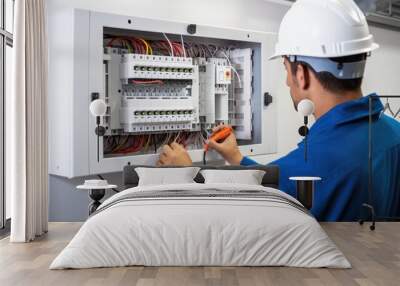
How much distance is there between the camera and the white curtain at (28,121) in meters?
4.29

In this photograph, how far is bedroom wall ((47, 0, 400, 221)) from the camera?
518 cm

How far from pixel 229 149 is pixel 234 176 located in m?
0.65

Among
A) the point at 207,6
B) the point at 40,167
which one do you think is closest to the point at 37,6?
the point at 40,167

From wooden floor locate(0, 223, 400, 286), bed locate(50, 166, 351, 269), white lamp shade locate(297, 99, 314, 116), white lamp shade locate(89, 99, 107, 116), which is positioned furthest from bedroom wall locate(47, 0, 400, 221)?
bed locate(50, 166, 351, 269)

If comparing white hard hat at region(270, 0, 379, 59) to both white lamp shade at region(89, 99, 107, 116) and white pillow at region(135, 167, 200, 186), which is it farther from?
white lamp shade at region(89, 99, 107, 116)

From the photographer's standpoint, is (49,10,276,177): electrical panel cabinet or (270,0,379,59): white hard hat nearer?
(49,10,276,177): electrical panel cabinet

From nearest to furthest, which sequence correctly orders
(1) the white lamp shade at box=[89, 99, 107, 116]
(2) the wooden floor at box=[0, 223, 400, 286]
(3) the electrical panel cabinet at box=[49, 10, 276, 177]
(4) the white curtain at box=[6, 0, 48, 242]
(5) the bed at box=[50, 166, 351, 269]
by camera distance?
(2) the wooden floor at box=[0, 223, 400, 286] < (5) the bed at box=[50, 166, 351, 269] < (4) the white curtain at box=[6, 0, 48, 242] < (1) the white lamp shade at box=[89, 99, 107, 116] < (3) the electrical panel cabinet at box=[49, 10, 276, 177]

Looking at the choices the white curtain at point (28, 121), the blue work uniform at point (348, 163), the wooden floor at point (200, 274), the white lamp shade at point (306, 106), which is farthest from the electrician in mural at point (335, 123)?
the wooden floor at point (200, 274)

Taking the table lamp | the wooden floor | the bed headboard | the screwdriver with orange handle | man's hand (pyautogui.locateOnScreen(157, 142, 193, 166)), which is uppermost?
the table lamp

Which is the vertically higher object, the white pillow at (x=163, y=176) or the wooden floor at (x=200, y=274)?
the white pillow at (x=163, y=176)

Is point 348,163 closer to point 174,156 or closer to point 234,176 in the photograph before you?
point 234,176

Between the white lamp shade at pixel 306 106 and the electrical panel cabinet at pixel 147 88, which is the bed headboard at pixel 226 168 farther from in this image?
the white lamp shade at pixel 306 106

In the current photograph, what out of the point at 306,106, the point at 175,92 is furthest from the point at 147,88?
the point at 306,106

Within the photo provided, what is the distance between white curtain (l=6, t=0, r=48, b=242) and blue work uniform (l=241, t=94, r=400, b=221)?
1.86 meters
